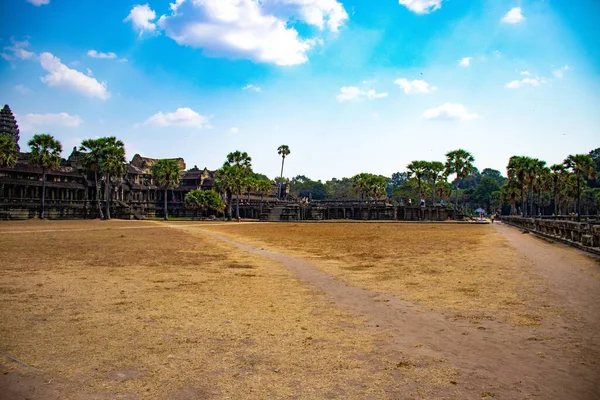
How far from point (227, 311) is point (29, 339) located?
3.84 metres

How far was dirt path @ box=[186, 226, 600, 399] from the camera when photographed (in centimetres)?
550

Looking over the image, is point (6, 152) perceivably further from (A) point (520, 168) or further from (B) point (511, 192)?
(B) point (511, 192)

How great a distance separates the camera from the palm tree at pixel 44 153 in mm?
68569

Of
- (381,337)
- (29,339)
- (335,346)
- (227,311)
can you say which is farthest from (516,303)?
(29,339)

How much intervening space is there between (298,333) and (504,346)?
3.57 m

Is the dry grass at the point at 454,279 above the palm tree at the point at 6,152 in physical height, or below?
below

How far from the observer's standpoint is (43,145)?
69188 mm

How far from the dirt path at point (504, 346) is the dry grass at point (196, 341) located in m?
0.45

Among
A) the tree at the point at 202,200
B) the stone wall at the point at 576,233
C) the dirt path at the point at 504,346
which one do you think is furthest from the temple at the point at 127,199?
the dirt path at the point at 504,346

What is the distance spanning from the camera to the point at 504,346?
714 cm

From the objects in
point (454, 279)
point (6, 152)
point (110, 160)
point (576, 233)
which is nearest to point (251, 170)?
point (110, 160)

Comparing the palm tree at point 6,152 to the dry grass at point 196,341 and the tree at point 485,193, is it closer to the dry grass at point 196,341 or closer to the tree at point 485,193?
the dry grass at point 196,341

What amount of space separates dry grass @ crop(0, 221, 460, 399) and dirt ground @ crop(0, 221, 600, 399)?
32mm

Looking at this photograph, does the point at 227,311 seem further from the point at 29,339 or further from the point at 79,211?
the point at 79,211
